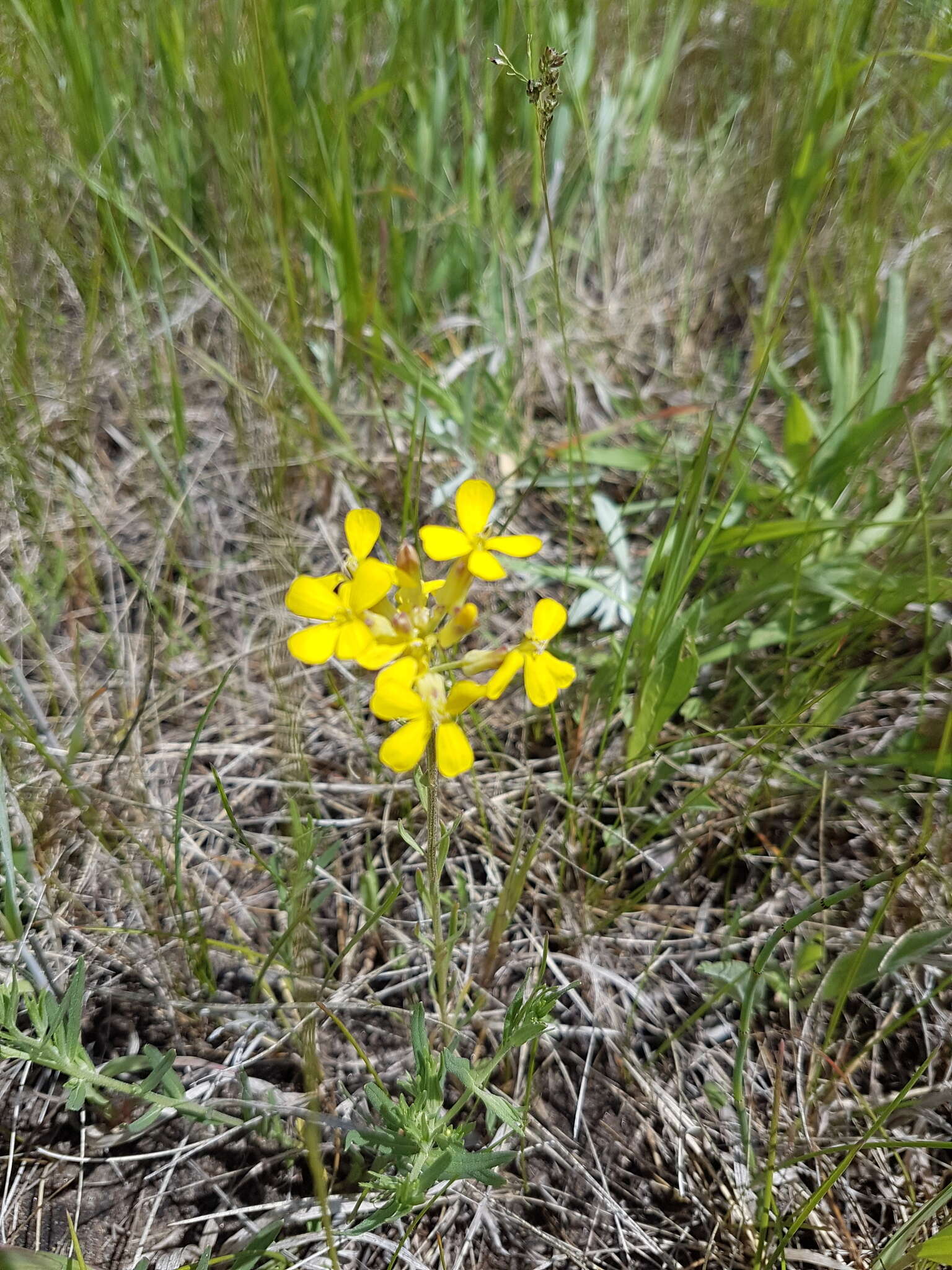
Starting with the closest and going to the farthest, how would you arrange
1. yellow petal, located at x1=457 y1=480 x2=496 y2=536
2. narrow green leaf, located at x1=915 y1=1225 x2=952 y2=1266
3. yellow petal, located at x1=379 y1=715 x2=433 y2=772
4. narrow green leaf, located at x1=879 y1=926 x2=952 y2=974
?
Result: yellow petal, located at x1=379 y1=715 x2=433 y2=772
narrow green leaf, located at x1=915 y1=1225 x2=952 y2=1266
yellow petal, located at x1=457 y1=480 x2=496 y2=536
narrow green leaf, located at x1=879 y1=926 x2=952 y2=974

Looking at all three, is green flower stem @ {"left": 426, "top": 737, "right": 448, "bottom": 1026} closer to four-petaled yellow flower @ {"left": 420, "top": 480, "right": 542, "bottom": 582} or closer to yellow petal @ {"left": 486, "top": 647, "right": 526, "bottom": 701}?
yellow petal @ {"left": 486, "top": 647, "right": 526, "bottom": 701}

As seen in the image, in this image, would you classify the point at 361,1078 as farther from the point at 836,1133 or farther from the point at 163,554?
the point at 163,554

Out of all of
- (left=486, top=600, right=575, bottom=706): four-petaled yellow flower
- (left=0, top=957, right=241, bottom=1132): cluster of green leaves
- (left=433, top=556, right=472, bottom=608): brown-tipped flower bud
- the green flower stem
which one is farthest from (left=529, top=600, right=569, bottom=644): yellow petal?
(left=0, top=957, right=241, bottom=1132): cluster of green leaves

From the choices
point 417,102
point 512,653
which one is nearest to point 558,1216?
point 512,653

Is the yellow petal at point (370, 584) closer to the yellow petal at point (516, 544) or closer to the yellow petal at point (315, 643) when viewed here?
the yellow petal at point (315, 643)

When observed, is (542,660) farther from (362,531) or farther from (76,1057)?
(76,1057)
